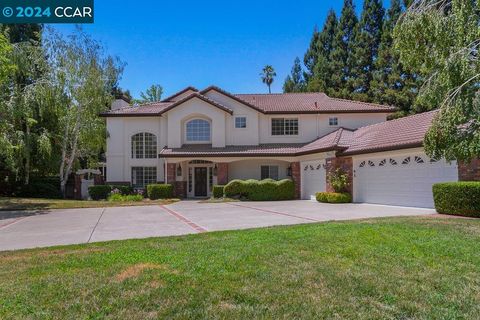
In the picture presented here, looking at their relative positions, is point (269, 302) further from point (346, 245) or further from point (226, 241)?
point (226, 241)

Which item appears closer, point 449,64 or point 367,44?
point 449,64

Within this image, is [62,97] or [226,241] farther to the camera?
[62,97]

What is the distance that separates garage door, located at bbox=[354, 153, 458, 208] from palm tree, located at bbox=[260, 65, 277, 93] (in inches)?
1614

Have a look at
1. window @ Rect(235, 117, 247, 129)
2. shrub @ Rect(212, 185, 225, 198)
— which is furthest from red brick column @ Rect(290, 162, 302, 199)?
shrub @ Rect(212, 185, 225, 198)

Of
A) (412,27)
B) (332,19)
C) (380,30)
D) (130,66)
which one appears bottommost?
(412,27)

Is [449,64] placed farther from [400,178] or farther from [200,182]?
[200,182]

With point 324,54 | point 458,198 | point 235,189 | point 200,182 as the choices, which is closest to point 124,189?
point 200,182

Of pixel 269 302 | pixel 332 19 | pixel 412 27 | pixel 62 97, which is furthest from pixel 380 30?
pixel 269 302

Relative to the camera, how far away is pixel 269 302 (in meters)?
4.79

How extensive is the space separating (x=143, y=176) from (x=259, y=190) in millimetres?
9169

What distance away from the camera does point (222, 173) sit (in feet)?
88.7

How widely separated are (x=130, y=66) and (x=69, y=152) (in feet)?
25.8

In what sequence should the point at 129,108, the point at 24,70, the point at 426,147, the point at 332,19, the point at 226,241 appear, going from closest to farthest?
the point at 226,241 → the point at 426,147 → the point at 24,70 → the point at 129,108 → the point at 332,19

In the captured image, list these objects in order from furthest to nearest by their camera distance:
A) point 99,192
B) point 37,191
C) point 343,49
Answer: point 343,49 → point 37,191 → point 99,192
